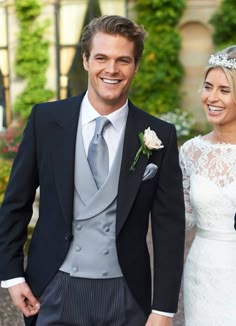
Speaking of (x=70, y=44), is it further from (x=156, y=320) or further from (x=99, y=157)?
(x=156, y=320)

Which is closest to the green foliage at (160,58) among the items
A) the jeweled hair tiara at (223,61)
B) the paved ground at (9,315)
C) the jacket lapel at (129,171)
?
the paved ground at (9,315)

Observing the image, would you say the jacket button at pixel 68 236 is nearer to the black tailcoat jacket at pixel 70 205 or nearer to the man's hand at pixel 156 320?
the black tailcoat jacket at pixel 70 205

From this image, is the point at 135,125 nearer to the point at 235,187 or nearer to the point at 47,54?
the point at 235,187

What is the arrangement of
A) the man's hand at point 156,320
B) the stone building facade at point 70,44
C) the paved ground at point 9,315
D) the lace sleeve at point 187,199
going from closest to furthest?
the man's hand at point 156,320, the lace sleeve at point 187,199, the paved ground at point 9,315, the stone building facade at point 70,44

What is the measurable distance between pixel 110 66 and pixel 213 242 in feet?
4.18

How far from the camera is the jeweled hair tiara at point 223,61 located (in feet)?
10.5

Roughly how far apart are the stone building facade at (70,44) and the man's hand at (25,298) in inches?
388

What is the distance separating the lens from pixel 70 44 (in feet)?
42.0

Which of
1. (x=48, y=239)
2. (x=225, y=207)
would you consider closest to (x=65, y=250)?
(x=48, y=239)

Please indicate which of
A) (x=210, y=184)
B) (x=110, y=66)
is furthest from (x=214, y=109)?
(x=110, y=66)

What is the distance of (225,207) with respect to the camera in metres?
3.19

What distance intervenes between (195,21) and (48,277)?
402 inches

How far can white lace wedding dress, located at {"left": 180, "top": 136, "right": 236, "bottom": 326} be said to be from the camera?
3201 mm

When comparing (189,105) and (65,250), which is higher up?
(65,250)
